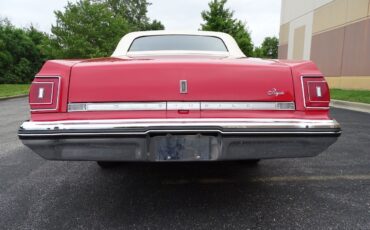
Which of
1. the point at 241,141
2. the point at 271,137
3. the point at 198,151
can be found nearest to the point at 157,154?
the point at 198,151

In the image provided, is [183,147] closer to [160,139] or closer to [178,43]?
[160,139]

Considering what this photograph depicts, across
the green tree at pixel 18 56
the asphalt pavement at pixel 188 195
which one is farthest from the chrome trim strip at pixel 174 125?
the green tree at pixel 18 56

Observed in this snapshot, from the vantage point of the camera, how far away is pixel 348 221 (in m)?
2.45

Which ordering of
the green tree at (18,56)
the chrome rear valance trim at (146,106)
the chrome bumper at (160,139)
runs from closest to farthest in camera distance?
the chrome bumper at (160,139) < the chrome rear valance trim at (146,106) < the green tree at (18,56)

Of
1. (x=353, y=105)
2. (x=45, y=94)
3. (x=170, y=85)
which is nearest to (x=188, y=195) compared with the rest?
(x=170, y=85)

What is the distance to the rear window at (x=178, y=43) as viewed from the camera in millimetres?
3820

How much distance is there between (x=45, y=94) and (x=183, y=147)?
1.04 metres

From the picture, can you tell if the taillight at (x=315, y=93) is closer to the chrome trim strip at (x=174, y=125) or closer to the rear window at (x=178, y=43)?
the chrome trim strip at (x=174, y=125)

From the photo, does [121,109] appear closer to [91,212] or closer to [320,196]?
[91,212]

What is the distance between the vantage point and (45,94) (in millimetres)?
2381

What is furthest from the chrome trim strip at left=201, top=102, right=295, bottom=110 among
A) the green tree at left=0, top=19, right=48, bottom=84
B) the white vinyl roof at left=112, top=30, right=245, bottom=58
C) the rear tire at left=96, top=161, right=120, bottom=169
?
the green tree at left=0, top=19, right=48, bottom=84

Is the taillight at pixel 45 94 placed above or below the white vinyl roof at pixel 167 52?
below

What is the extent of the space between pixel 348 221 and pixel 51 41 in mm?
28555

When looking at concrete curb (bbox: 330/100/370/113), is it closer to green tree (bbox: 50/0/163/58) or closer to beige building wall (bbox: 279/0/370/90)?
beige building wall (bbox: 279/0/370/90)
